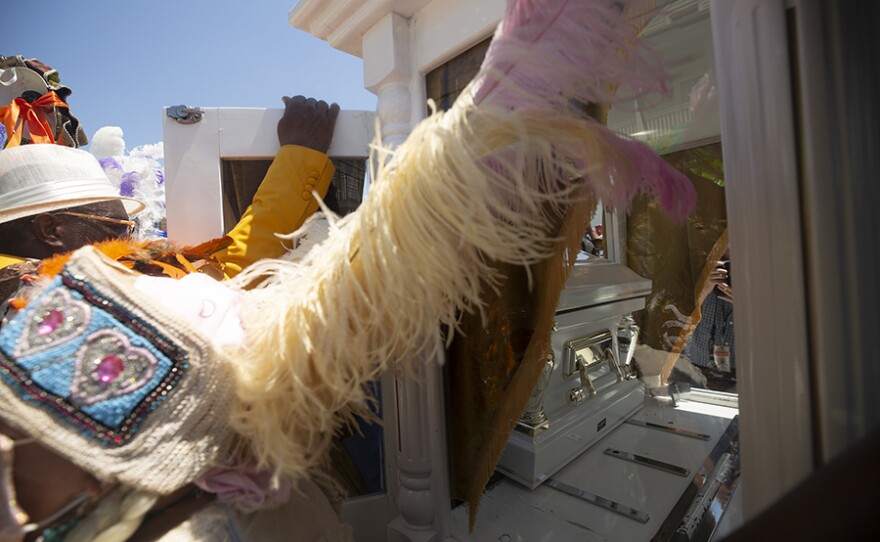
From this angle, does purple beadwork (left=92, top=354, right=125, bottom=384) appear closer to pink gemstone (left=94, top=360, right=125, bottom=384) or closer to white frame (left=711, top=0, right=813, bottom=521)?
pink gemstone (left=94, top=360, right=125, bottom=384)

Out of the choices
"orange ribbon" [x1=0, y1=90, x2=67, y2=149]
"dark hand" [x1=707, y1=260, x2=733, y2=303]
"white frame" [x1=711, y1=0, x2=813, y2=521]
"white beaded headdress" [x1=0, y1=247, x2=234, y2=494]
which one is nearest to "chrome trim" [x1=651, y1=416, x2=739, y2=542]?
"dark hand" [x1=707, y1=260, x2=733, y2=303]

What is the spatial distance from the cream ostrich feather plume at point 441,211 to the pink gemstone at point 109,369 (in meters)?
0.19

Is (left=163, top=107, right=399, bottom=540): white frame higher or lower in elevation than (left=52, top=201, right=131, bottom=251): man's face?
higher

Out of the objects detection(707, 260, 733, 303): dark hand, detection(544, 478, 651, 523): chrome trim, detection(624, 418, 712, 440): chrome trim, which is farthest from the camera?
detection(624, 418, 712, 440): chrome trim

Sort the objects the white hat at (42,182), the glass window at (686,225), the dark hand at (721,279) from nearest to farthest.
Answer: the glass window at (686,225)
the dark hand at (721,279)
the white hat at (42,182)

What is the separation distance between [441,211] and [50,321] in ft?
2.31

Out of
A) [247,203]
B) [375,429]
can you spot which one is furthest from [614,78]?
[247,203]

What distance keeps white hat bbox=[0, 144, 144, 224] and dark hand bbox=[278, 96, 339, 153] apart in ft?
2.56

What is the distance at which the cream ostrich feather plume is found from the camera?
1.93 feet

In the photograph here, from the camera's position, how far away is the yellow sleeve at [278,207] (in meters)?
1.60

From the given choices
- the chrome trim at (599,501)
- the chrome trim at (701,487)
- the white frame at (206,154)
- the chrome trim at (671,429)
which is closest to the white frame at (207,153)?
the white frame at (206,154)

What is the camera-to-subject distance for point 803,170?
57 cm

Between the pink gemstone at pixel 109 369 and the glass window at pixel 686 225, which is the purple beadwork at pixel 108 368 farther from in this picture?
the glass window at pixel 686 225

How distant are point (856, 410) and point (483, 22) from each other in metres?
1.29
